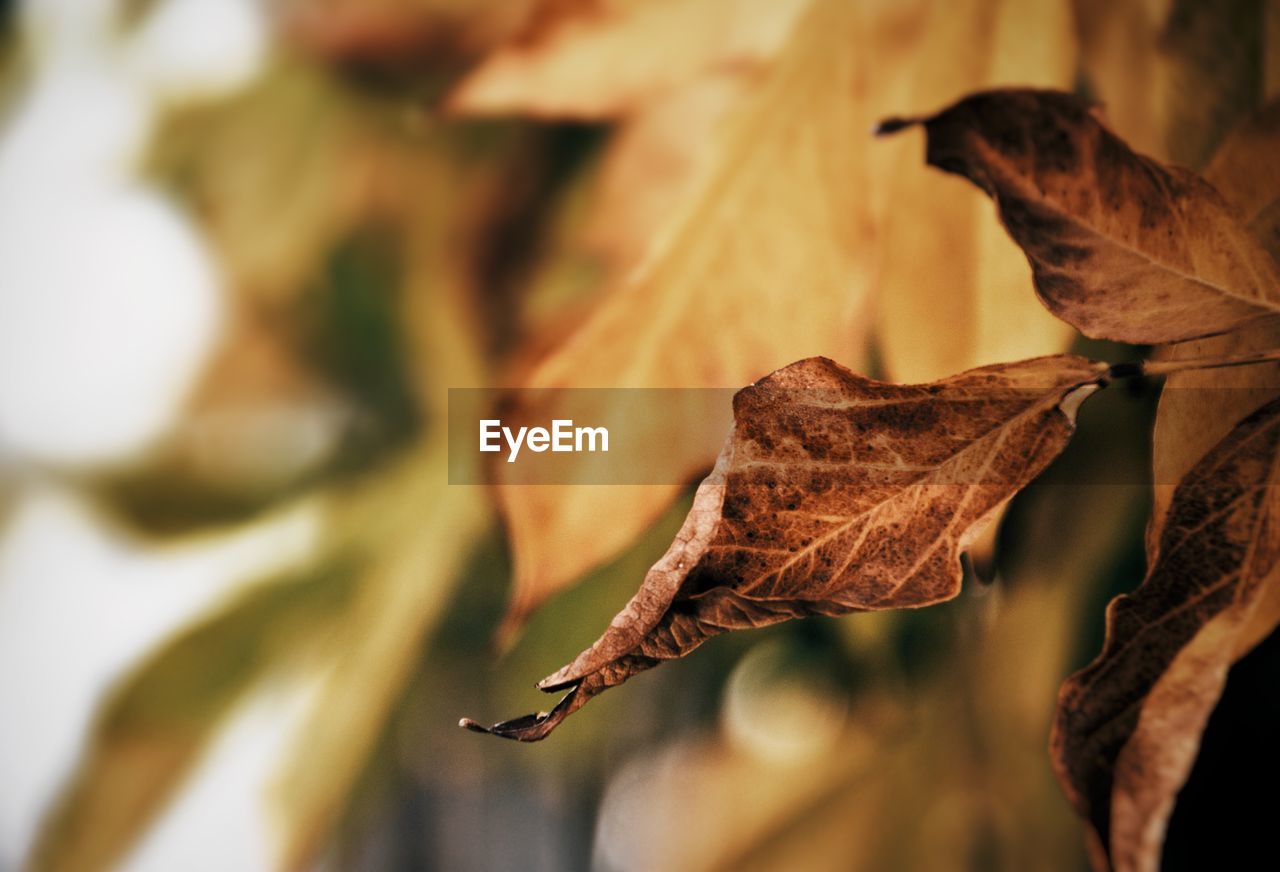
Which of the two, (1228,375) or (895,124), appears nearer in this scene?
(895,124)

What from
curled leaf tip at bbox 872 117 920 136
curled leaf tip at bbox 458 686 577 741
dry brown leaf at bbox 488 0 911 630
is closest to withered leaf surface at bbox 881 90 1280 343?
curled leaf tip at bbox 872 117 920 136

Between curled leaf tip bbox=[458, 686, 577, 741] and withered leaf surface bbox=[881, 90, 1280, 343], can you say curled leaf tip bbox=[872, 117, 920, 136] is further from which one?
curled leaf tip bbox=[458, 686, 577, 741]

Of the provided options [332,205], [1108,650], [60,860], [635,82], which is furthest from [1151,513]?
[60,860]

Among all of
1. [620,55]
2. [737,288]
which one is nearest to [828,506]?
[737,288]

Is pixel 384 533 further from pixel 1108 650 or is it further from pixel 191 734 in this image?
pixel 1108 650

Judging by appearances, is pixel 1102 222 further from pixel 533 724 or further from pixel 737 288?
pixel 533 724
